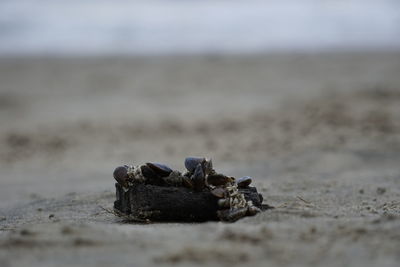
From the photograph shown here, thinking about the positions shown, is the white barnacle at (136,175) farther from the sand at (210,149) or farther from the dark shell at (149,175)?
the sand at (210,149)

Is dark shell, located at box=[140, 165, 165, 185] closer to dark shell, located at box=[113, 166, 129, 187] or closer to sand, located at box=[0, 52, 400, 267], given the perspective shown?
dark shell, located at box=[113, 166, 129, 187]

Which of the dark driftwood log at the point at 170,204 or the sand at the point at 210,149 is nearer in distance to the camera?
the sand at the point at 210,149

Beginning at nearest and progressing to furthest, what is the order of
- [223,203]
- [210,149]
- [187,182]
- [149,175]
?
[223,203] → [187,182] → [149,175] → [210,149]

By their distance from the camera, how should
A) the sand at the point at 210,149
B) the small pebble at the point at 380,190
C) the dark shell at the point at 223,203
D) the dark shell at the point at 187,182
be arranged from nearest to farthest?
the sand at the point at 210,149
the dark shell at the point at 223,203
the dark shell at the point at 187,182
the small pebble at the point at 380,190

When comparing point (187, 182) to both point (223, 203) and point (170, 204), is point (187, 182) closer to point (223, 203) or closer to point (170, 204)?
point (170, 204)

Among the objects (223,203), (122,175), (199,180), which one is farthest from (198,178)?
(122,175)

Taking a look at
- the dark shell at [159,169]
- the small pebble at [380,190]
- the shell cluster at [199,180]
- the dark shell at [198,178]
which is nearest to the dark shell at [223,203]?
the shell cluster at [199,180]
